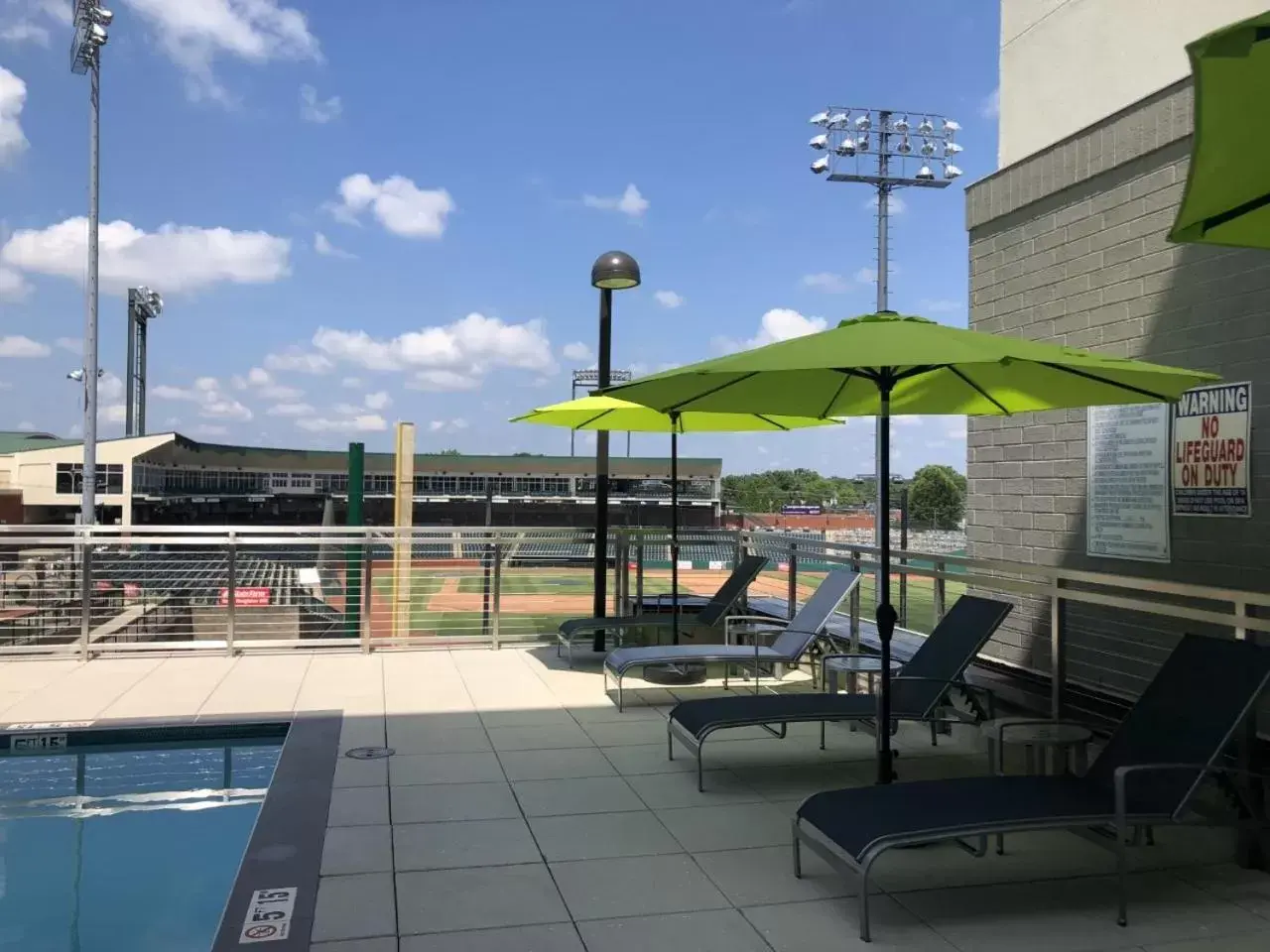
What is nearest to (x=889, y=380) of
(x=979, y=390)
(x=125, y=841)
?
(x=979, y=390)

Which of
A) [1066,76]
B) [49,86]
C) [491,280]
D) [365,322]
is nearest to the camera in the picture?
[1066,76]

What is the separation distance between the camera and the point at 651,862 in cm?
381

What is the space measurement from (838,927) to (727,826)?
104 cm

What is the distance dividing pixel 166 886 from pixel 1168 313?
560cm

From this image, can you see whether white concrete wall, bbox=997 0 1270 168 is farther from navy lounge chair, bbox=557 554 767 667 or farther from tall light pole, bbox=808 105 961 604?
tall light pole, bbox=808 105 961 604

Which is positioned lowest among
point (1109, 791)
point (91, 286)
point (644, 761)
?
point (644, 761)

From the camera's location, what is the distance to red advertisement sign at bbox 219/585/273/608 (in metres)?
8.22

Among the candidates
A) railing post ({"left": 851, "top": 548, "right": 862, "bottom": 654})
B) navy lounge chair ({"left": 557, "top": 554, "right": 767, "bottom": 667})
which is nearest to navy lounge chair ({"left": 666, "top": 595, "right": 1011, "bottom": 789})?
railing post ({"left": 851, "top": 548, "right": 862, "bottom": 654})

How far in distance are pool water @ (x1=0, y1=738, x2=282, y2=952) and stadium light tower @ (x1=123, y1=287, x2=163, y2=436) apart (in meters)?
59.4

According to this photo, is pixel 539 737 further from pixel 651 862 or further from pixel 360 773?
pixel 651 862

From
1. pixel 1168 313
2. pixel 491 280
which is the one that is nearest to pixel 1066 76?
pixel 1168 313

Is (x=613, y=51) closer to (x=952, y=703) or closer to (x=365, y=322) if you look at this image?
(x=952, y=703)

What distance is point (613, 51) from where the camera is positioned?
14773mm

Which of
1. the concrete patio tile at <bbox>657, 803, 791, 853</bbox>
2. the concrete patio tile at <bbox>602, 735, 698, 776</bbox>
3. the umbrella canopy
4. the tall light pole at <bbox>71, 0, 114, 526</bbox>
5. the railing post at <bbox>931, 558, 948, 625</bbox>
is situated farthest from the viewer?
the tall light pole at <bbox>71, 0, 114, 526</bbox>
